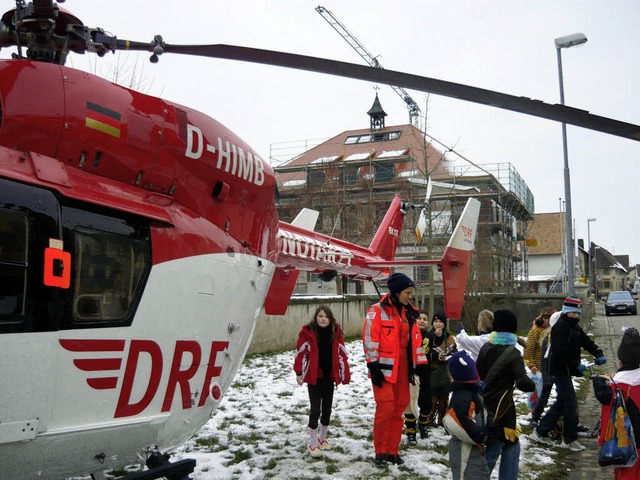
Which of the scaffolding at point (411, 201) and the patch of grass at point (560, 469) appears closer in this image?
the patch of grass at point (560, 469)

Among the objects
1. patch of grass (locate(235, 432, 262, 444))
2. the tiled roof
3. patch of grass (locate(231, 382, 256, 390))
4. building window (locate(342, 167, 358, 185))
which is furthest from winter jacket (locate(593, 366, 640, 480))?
the tiled roof

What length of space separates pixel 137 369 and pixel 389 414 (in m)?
3.02

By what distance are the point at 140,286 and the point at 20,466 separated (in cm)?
116

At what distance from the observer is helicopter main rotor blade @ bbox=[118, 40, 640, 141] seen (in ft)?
9.66

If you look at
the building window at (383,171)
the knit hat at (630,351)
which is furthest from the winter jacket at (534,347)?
the building window at (383,171)

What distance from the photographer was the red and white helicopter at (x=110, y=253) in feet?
9.57

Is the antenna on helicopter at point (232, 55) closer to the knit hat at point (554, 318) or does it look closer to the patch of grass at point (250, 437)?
the patch of grass at point (250, 437)

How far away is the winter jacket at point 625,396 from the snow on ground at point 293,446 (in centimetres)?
121

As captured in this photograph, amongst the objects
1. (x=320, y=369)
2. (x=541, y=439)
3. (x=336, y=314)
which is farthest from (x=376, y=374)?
(x=336, y=314)

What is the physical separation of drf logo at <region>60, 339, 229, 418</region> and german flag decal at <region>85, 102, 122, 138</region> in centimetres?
134

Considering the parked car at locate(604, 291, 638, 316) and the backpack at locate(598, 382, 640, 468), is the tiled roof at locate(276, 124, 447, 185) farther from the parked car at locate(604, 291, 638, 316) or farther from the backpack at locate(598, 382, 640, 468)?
the backpack at locate(598, 382, 640, 468)

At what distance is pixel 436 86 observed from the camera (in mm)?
3131

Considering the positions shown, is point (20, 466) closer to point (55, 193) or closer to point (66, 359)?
point (66, 359)

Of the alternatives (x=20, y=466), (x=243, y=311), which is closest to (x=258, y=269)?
(x=243, y=311)
